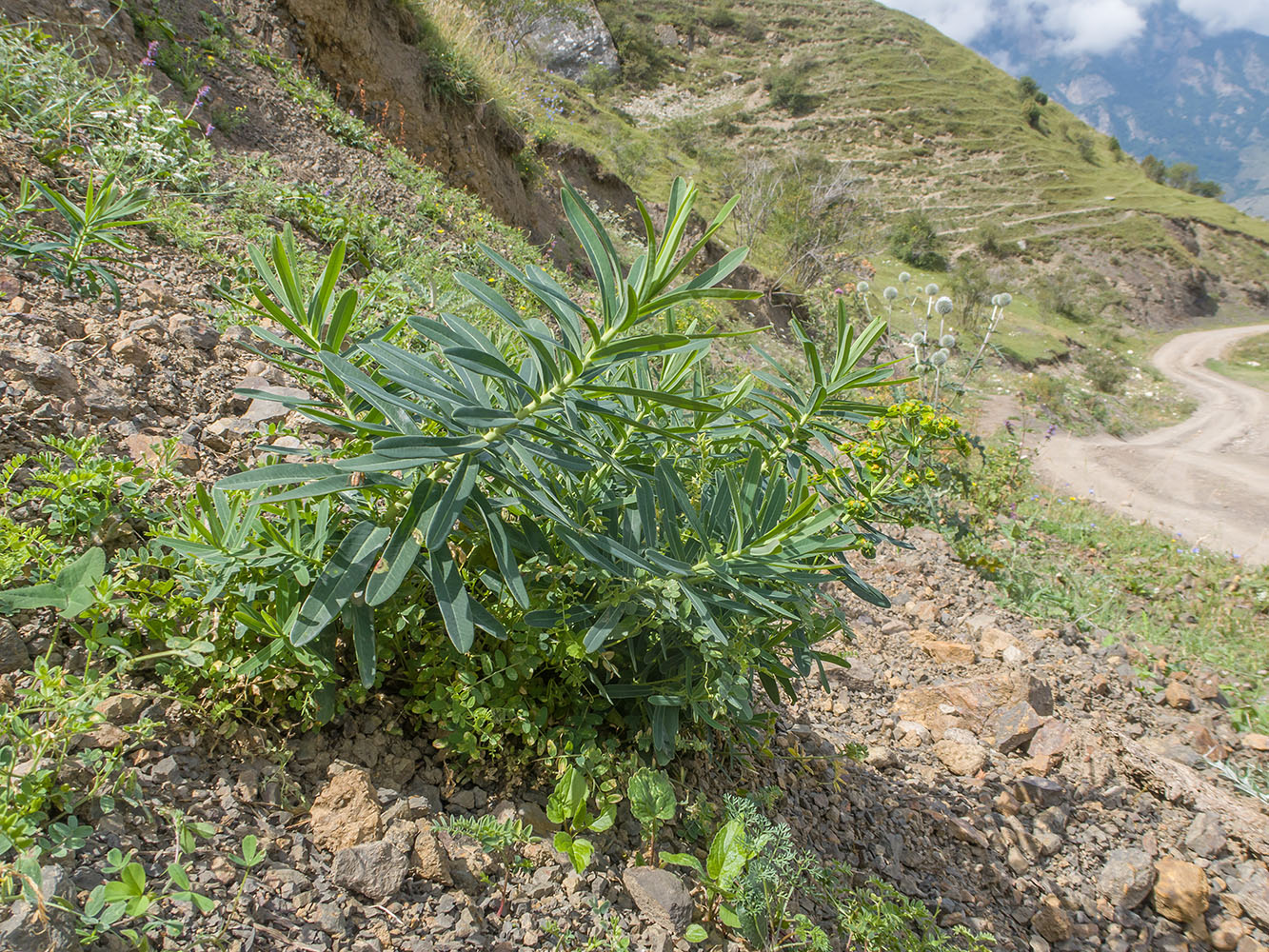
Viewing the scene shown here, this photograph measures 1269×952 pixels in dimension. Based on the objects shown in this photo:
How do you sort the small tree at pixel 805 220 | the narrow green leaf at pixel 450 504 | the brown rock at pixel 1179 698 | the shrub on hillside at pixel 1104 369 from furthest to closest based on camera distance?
the shrub on hillside at pixel 1104 369 < the small tree at pixel 805 220 < the brown rock at pixel 1179 698 < the narrow green leaf at pixel 450 504

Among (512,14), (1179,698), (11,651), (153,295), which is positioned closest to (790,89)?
(512,14)

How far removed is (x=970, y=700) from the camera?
9.71 ft

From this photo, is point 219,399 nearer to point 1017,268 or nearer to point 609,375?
point 609,375

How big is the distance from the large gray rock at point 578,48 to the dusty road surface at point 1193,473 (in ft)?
72.2

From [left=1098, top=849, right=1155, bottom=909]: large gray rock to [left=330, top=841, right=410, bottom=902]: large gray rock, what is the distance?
91.8 inches

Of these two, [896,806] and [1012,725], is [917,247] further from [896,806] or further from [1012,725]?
[896,806]

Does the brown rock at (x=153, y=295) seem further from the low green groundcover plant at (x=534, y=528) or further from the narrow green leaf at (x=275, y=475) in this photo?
the narrow green leaf at (x=275, y=475)

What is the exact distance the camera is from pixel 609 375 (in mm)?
1688

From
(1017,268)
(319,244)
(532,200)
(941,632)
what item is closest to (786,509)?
(941,632)

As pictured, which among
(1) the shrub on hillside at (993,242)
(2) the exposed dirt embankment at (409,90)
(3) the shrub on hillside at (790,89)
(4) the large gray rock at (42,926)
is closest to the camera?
(4) the large gray rock at (42,926)

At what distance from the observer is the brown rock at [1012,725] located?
2771 millimetres

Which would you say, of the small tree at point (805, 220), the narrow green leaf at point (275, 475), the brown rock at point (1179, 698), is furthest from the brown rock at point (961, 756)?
the small tree at point (805, 220)

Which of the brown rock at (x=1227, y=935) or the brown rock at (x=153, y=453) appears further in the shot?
the brown rock at (x=1227, y=935)

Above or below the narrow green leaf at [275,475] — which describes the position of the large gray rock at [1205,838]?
above
